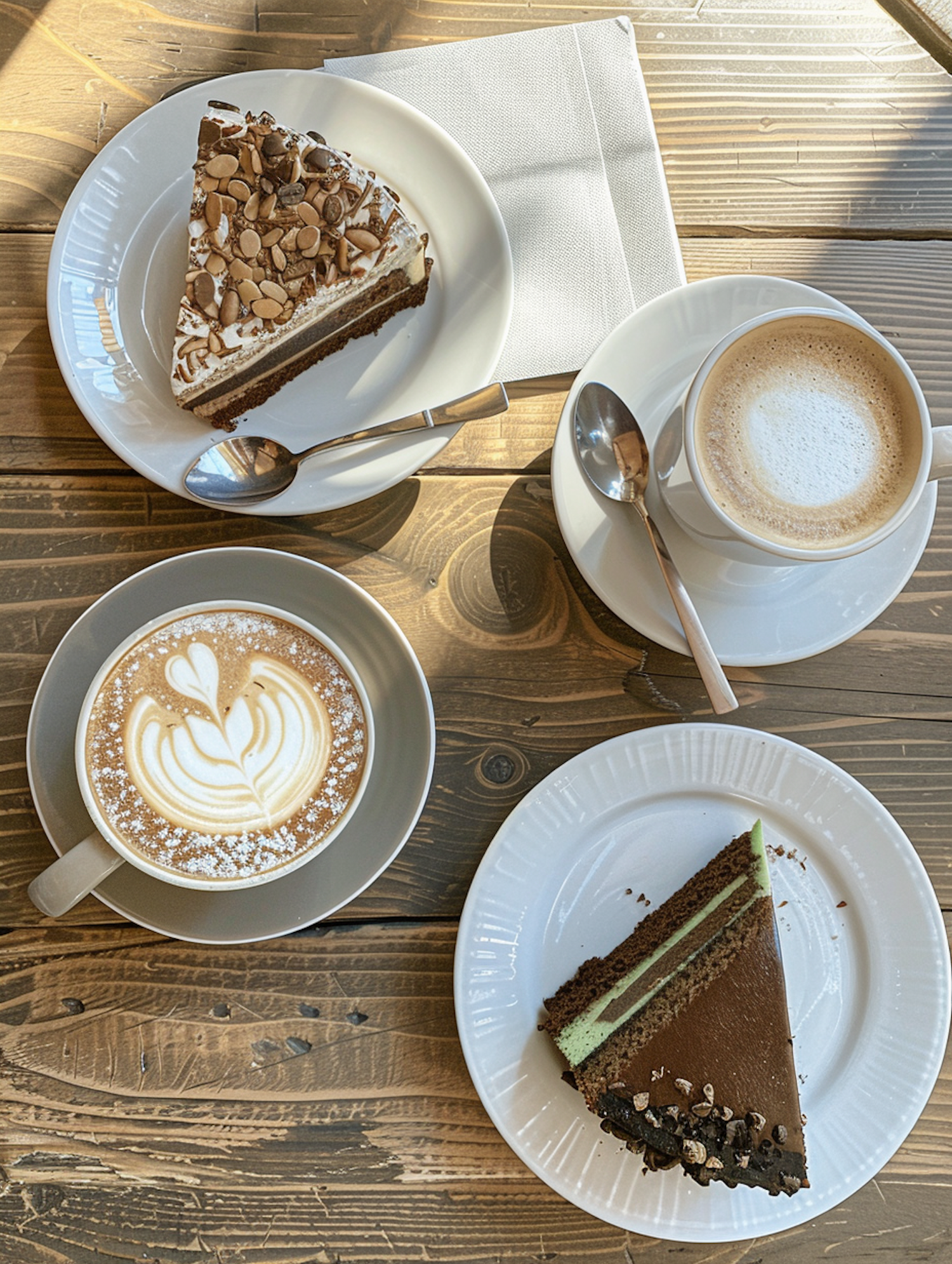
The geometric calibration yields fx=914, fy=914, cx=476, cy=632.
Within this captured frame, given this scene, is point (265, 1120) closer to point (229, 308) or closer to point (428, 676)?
point (428, 676)

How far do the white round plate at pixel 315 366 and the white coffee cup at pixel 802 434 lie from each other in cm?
37

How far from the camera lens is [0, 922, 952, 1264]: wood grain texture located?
1.47 meters

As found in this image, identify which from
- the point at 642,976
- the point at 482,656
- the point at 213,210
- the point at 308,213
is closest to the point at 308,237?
the point at 308,213

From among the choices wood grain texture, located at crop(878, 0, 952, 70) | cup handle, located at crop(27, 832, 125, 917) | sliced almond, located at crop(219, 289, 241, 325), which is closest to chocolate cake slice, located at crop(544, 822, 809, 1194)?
cup handle, located at crop(27, 832, 125, 917)

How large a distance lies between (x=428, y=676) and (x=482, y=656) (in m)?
0.10

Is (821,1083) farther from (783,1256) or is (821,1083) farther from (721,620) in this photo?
(721,620)

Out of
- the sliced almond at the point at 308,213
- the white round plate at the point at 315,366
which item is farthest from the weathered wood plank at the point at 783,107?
the sliced almond at the point at 308,213

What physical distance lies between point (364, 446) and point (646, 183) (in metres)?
0.69

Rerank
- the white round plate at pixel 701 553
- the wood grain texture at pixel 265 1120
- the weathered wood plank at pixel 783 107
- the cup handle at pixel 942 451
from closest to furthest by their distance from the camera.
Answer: the cup handle at pixel 942 451, the white round plate at pixel 701 553, the wood grain texture at pixel 265 1120, the weathered wood plank at pixel 783 107

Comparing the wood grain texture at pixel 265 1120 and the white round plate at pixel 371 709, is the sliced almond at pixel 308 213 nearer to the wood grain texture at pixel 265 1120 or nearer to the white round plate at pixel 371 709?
the white round plate at pixel 371 709

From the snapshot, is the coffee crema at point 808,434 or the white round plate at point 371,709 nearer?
the coffee crema at point 808,434

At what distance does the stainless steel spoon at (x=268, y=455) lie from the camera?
4.57 ft

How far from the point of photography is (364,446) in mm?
1425

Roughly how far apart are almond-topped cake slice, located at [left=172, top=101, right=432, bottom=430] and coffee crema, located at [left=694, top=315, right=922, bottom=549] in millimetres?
577
